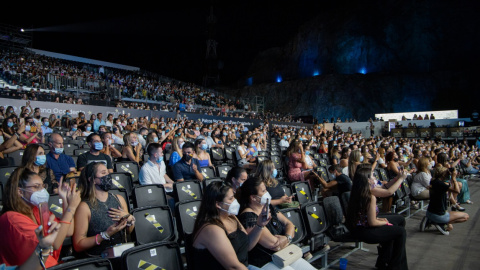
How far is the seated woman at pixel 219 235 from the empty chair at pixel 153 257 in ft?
0.51

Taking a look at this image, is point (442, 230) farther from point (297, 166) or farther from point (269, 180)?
point (269, 180)

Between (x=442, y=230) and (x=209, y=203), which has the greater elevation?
(x=209, y=203)

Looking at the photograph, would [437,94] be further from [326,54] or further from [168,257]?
[168,257]

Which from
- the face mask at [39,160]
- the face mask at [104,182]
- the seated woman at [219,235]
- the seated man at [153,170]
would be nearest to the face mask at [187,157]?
the seated man at [153,170]

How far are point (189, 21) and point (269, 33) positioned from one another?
38.2 feet

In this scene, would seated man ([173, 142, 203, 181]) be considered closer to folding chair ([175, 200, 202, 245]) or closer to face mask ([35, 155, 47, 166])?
folding chair ([175, 200, 202, 245])

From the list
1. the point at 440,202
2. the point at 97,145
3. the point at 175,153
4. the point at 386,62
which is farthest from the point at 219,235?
the point at 386,62

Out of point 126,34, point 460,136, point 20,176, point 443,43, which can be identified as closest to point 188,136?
point 20,176

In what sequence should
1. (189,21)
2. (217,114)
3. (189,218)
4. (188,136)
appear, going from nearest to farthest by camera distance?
(189,218)
(188,136)
(217,114)
(189,21)

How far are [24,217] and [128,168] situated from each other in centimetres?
360

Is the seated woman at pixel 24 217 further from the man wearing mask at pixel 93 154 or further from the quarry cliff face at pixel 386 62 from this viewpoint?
the quarry cliff face at pixel 386 62

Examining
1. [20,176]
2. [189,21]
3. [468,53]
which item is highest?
[189,21]

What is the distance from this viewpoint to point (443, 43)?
106ft

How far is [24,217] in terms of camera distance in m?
2.44
